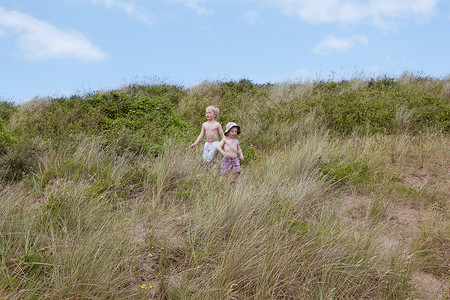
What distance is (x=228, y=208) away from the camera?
469cm

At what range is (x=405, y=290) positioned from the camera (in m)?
3.90

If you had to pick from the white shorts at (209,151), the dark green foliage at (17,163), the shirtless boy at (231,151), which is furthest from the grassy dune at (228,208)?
the shirtless boy at (231,151)

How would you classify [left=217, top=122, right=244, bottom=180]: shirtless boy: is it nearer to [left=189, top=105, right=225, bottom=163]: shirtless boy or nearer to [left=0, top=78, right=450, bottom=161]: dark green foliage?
[left=189, top=105, right=225, bottom=163]: shirtless boy

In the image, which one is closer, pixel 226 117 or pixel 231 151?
pixel 231 151

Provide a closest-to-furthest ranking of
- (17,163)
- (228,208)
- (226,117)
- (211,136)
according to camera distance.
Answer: (228,208) < (17,163) < (211,136) < (226,117)

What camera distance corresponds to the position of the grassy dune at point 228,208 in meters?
3.54

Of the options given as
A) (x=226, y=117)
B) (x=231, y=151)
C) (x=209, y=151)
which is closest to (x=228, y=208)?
(x=231, y=151)

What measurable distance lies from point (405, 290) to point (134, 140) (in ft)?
20.1

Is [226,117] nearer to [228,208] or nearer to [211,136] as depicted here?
[211,136]

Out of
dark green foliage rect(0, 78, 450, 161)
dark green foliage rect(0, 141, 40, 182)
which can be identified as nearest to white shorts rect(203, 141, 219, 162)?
dark green foliage rect(0, 78, 450, 161)

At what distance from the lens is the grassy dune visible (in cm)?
354

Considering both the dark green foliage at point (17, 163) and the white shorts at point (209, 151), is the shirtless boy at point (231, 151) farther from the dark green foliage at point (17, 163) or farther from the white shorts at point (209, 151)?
the dark green foliage at point (17, 163)

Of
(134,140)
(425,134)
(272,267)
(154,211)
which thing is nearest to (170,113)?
(134,140)

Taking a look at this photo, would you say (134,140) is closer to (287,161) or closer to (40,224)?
(287,161)
